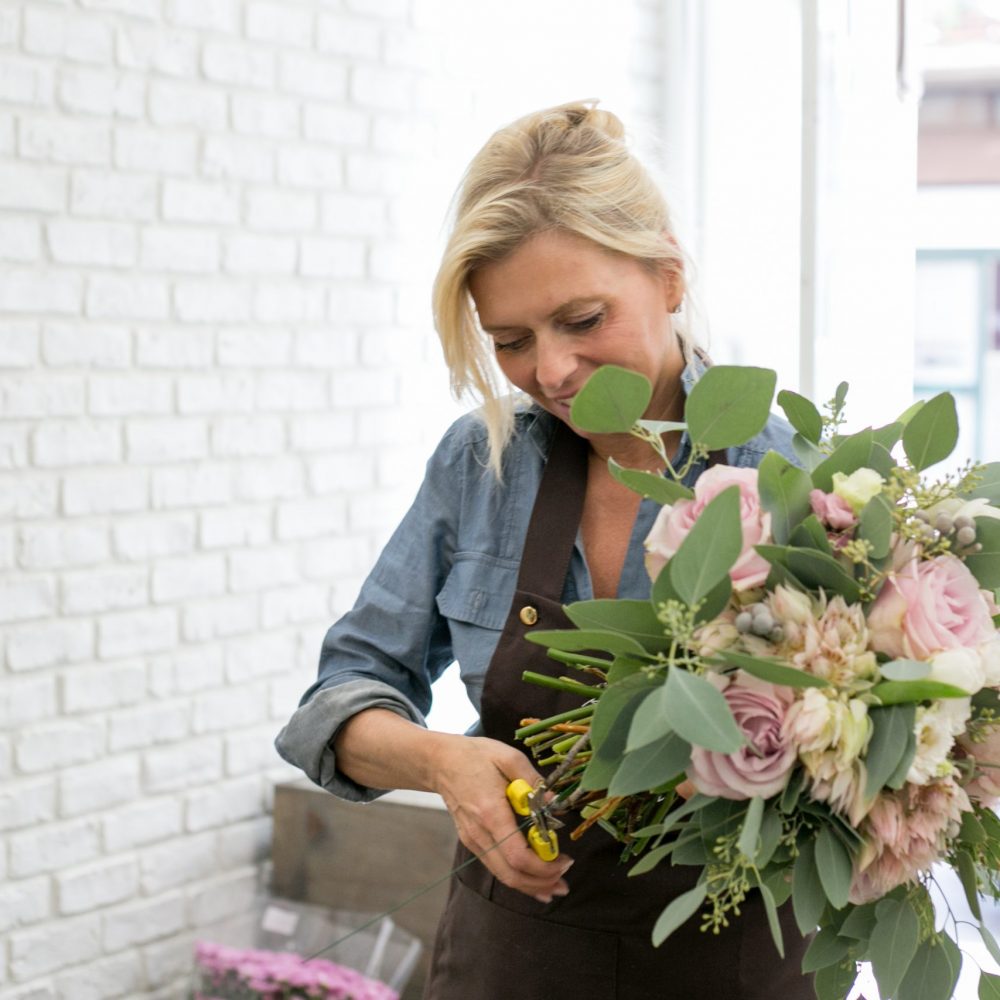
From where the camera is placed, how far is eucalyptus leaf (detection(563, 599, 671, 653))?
1.00 m

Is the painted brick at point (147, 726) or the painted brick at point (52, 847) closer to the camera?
the painted brick at point (52, 847)

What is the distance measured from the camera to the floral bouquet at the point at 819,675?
0.96 metres

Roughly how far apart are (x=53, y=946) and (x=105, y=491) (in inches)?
31.8

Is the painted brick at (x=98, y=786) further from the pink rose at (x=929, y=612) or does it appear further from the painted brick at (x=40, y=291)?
the pink rose at (x=929, y=612)

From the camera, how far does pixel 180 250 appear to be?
9.12ft

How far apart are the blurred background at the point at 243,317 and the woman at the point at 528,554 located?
0.95 metres

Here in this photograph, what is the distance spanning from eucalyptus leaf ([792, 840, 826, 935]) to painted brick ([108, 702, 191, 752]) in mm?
1924

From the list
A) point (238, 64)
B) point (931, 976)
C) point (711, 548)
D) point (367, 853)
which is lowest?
point (367, 853)

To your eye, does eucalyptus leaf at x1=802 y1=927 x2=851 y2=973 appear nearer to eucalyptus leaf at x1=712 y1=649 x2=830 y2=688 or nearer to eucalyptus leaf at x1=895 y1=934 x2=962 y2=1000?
eucalyptus leaf at x1=895 y1=934 x2=962 y2=1000

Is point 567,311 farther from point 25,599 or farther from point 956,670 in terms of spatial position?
point 25,599

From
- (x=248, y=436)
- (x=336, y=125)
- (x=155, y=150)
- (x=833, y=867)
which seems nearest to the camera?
(x=833, y=867)

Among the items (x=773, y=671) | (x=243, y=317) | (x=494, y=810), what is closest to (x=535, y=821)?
(x=494, y=810)

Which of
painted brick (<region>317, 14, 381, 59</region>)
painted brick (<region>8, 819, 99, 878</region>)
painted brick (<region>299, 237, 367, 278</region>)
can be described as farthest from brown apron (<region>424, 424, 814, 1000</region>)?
painted brick (<region>317, 14, 381, 59</region>)

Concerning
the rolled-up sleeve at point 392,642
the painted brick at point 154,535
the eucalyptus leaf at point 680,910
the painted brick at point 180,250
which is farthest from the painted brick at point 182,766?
the eucalyptus leaf at point 680,910
